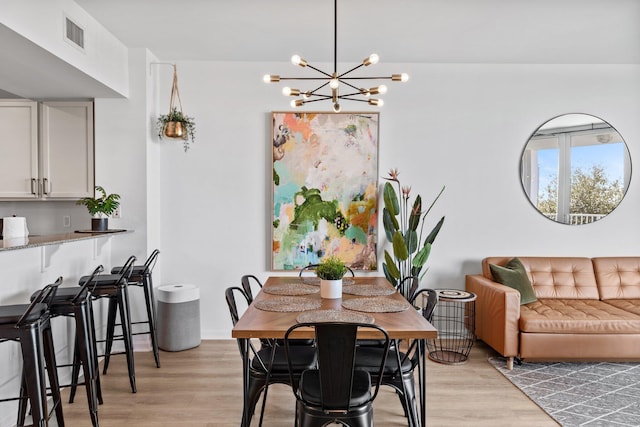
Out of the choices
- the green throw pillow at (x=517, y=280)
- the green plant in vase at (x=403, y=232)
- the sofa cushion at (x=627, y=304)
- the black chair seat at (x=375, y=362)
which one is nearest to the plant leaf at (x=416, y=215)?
the green plant in vase at (x=403, y=232)

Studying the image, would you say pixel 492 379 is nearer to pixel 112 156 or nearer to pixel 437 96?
pixel 437 96

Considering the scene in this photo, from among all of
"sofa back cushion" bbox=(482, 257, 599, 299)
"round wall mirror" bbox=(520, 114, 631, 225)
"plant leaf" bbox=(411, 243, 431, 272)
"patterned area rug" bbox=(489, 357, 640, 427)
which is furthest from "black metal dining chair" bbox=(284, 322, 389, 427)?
"round wall mirror" bbox=(520, 114, 631, 225)

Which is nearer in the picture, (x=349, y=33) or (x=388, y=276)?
(x=349, y=33)

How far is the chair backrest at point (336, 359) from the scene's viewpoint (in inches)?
72.3

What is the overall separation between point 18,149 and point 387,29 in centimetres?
348

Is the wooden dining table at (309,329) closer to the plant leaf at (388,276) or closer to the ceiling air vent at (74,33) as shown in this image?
the plant leaf at (388,276)

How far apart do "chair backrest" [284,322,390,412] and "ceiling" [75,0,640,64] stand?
237 centimetres

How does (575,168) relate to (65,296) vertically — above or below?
above

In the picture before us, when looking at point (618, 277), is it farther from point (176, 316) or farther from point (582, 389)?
point (176, 316)

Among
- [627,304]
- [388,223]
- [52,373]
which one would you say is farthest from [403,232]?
[52,373]

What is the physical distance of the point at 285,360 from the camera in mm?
2418

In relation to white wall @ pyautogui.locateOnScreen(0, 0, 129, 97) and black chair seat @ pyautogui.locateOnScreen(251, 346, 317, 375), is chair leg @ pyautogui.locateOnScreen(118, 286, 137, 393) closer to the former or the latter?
black chair seat @ pyautogui.locateOnScreen(251, 346, 317, 375)

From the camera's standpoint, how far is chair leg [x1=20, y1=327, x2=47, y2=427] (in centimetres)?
202

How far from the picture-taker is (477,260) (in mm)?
4465
